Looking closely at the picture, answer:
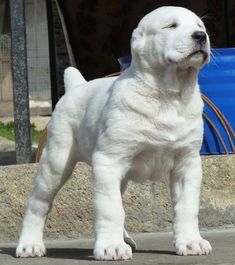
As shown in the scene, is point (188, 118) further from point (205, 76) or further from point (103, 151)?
point (205, 76)

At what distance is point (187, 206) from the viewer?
3672mm

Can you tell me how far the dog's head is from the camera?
3500 mm

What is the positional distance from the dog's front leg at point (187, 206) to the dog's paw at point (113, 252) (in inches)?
10.3

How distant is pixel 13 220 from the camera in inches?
197

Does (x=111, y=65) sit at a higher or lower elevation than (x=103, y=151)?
lower

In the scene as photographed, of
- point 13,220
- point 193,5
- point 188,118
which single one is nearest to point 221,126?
point 13,220

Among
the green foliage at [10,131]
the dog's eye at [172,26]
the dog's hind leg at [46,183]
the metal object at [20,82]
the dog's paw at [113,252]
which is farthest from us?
the green foliage at [10,131]

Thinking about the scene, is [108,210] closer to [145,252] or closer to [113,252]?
[113,252]

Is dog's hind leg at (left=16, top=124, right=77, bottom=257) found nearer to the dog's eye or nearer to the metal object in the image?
the dog's eye

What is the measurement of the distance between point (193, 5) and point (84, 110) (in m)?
3.79

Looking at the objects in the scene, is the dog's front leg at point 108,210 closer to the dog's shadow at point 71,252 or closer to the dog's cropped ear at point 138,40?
the dog's shadow at point 71,252

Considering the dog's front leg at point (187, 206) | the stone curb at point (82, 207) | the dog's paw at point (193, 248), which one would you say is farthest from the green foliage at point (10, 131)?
the dog's paw at point (193, 248)

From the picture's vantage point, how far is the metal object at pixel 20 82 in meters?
5.50

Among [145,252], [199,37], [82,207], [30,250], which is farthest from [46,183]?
[199,37]
